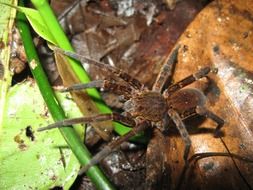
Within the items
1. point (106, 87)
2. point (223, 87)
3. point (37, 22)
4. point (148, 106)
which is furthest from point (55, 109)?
point (223, 87)

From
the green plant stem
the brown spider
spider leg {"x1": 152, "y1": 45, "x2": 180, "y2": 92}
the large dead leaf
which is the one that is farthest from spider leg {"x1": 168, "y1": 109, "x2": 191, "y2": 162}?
the green plant stem

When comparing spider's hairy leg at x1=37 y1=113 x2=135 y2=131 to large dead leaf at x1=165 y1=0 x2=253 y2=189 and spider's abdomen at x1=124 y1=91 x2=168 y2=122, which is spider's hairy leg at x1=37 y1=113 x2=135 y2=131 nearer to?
spider's abdomen at x1=124 y1=91 x2=168 y2=122

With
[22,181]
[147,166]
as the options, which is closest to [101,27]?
[147,166]

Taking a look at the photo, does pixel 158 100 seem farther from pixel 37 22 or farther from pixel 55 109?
pixel 37 22

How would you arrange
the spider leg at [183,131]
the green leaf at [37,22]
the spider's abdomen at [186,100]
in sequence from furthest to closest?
the spider's abdomen at [186,100], the spider leg at [183,131], the green leaf at [37,22]

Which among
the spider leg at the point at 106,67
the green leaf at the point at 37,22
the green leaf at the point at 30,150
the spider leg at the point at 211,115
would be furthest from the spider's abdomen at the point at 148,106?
the green leaf at the point at 37,22

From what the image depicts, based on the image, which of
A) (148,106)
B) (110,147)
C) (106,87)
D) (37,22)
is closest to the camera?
(110,147)

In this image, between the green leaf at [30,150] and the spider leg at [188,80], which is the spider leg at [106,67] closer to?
the spider leg at [188,80]
